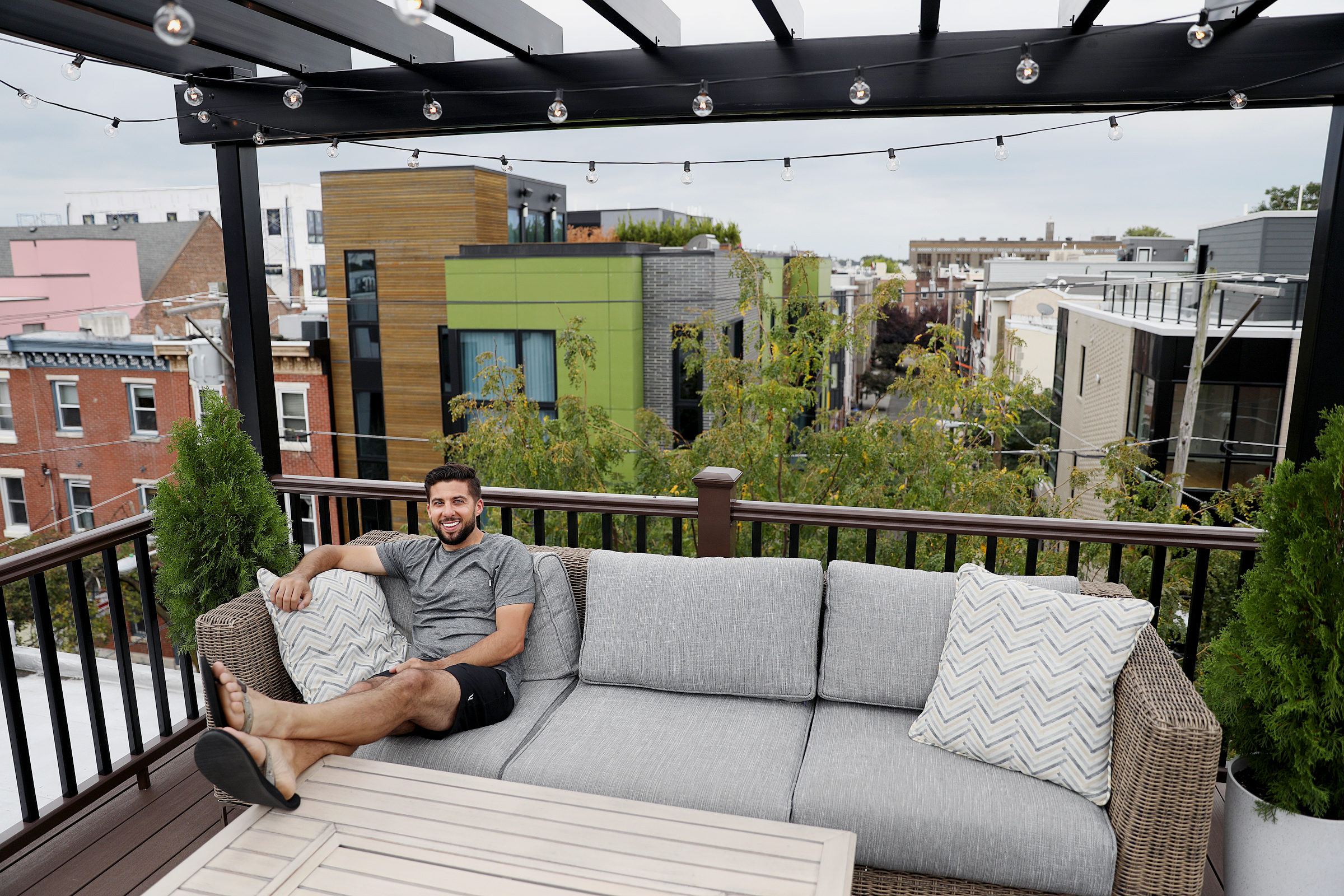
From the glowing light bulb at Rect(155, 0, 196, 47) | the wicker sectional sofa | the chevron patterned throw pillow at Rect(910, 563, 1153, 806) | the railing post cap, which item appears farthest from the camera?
the railing post cap

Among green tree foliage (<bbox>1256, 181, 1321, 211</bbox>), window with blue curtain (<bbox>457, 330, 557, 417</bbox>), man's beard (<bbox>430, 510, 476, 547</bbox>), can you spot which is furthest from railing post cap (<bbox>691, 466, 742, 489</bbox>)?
green tree foliage (<bbox>1256, 181, 1321, 211</bbox>)

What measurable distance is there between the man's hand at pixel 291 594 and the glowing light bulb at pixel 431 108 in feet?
5.40

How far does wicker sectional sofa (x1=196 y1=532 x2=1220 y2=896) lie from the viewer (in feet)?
6.05

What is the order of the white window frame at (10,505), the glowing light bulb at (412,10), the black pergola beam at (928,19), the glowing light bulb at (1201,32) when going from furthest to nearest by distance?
1. the white window frame at (10,505)
2. the black pergola beam at (928,19)
3. the glowing light bulb at (1201,32)
4. the glowing light bulb at (412,10)

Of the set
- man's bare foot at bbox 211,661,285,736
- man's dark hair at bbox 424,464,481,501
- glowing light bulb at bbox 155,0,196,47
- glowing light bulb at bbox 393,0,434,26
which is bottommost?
man's bare foot at bbox 211,661,285,736

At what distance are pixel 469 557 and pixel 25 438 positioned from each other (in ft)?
50.9

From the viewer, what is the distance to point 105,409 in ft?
45.3

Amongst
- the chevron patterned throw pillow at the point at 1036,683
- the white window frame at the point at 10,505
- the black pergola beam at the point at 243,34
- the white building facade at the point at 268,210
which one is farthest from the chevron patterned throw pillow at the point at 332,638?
the white building facade at the point at 268,210

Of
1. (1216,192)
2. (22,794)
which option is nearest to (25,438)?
(22,794)

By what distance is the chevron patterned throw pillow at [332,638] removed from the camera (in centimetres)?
237

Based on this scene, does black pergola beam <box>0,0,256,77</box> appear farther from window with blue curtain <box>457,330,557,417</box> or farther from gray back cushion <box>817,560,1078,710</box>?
window with blue curtain <box>457,330,557,417</box>

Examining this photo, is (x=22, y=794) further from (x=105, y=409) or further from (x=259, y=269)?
(x=105, y=409)

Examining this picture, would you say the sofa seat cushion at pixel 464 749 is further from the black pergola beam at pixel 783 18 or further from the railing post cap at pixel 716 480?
the black pergola beam at pixel 783 18

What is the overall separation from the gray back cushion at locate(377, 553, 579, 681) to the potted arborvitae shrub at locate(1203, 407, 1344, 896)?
71.8 inches
